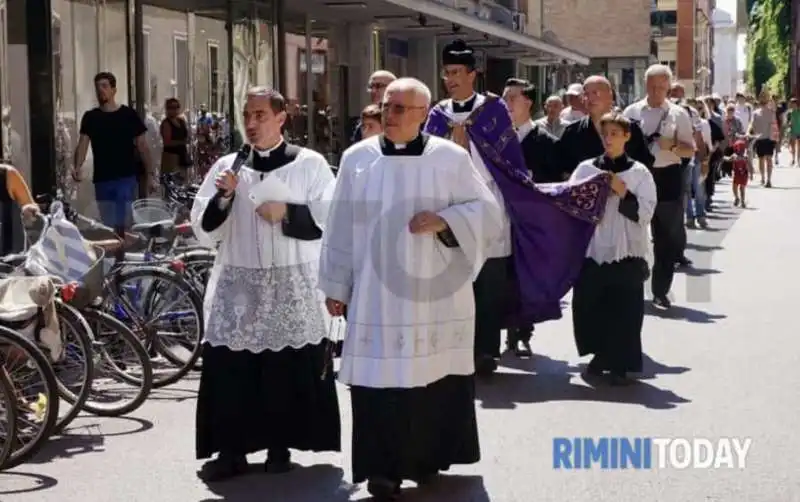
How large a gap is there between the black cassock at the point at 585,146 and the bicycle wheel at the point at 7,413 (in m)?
4.84

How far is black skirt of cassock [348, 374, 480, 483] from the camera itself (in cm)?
666

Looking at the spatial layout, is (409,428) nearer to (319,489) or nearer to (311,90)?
(319,489)

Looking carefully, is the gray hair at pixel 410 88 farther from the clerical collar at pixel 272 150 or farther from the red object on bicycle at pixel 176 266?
the red object on bicycle at pixel 176 266

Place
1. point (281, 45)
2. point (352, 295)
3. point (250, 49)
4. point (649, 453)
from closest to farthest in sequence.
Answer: point (352, 295)
point (649, 453)
point (250, 49)
point (281, 45)

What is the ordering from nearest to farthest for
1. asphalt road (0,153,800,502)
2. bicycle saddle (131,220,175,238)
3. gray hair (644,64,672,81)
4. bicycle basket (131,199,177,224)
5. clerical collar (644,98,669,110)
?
asphalt road (0,153,800,502)
bicycle saddle (131,220,175,238)
bicycle basket (131,199,177,224)
gray hair (644,64,672,81)
clerical collar (644,98,669,110)

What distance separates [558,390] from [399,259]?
303 centimetres

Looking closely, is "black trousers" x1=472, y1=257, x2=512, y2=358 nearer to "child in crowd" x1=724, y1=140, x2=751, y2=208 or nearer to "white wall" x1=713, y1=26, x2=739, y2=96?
"child in crowd" x1=724, y1=140, x2=751, y2=208

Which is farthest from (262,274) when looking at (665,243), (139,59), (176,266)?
(139,59)

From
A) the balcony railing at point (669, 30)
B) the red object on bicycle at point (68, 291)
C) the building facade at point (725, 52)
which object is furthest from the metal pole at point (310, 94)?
the building facade at point (725, 52)

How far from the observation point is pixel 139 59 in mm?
17594

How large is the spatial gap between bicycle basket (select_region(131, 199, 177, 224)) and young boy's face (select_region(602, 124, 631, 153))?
3.30m

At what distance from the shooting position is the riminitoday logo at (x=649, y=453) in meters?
7.41

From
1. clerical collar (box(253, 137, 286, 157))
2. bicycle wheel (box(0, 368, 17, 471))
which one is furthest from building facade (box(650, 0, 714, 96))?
bicycle wheel (box(0, 368, 17, 471))

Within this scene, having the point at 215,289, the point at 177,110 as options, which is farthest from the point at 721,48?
the point at 215,289
